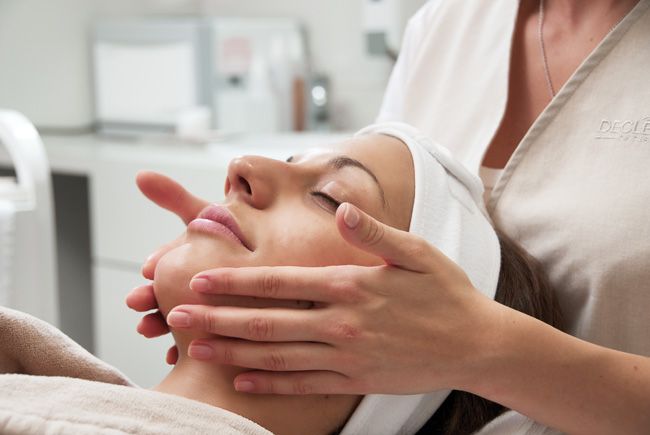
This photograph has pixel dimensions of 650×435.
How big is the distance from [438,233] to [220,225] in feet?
0.95

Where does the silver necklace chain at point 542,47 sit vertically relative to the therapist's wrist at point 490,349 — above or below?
above

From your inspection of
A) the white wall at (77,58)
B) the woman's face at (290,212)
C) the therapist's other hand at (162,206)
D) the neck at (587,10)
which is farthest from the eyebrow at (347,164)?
the white wall at (77,58)

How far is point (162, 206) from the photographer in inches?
48.7

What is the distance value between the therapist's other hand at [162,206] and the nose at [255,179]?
4.1 inches

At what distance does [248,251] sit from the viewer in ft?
3.48

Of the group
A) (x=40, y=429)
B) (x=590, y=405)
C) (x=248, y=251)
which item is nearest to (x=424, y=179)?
(x=248, y=251)

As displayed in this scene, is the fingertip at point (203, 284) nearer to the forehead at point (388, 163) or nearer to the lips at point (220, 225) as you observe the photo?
the lips at point (220, 225)

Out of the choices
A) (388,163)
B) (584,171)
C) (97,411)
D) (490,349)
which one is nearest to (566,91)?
(584,171)

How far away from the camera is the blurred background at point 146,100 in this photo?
2.61 metres

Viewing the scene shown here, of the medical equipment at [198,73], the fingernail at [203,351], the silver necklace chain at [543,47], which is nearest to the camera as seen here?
the fingernail at [203,351]

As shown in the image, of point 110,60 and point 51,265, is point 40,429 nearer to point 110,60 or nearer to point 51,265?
point 51,265

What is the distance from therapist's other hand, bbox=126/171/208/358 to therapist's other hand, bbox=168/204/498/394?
0.73ft

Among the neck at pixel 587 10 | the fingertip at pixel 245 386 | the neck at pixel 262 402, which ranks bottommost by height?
the neck at pixel 262 402

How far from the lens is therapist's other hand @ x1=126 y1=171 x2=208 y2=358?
1118mm
